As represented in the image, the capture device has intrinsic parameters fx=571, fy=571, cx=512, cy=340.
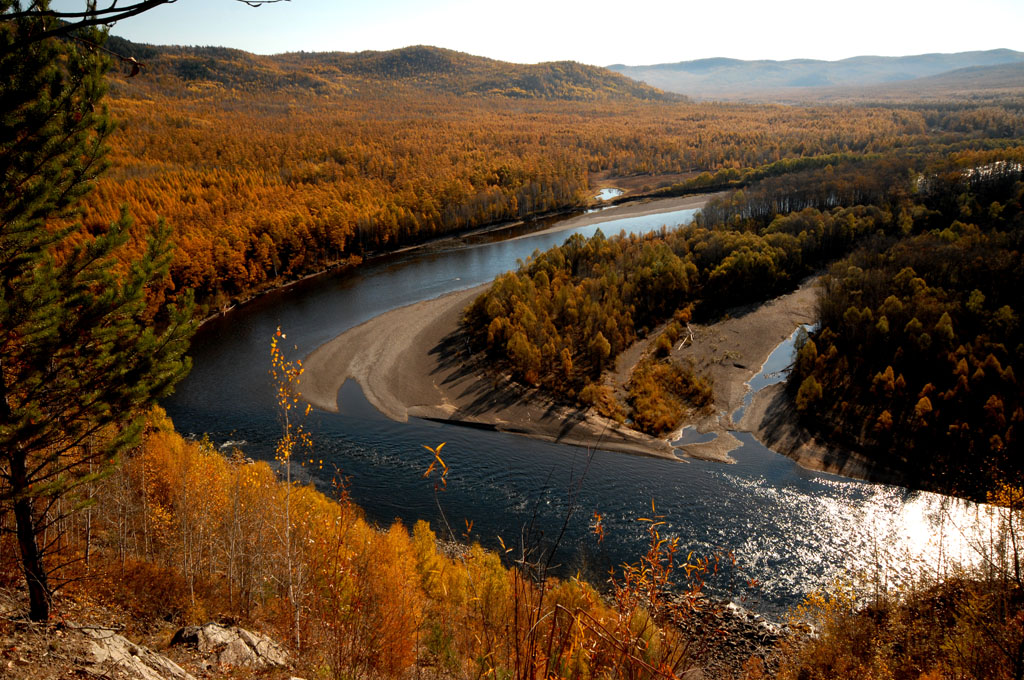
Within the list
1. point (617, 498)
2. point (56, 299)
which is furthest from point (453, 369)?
point (56, 299)

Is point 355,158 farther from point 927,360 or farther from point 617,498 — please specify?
point 927,360

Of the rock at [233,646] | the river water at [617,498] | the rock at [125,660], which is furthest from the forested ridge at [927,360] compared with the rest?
the rock at [125,660]

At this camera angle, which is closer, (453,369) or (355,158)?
(453,369)

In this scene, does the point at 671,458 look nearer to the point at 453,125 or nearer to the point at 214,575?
the point at 214,575

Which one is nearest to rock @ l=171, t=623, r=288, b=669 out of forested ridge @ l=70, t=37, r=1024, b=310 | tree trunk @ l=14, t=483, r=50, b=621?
tree trunk @ l=14, t=483, r=50, b=621

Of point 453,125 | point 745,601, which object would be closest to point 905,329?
point 745,601

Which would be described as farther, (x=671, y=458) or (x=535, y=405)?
(x=535, y=405)

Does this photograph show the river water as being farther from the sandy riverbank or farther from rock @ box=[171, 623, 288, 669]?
rock @ box=[171, 623, 288, 669]

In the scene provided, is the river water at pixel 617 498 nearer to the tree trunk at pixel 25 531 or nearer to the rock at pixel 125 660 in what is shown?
the rock at pixel 125 660
